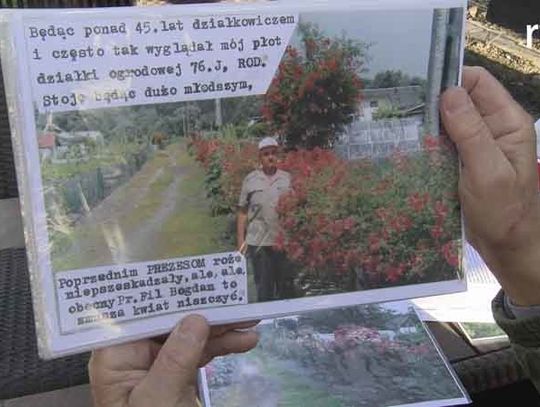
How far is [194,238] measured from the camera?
2.56 ft

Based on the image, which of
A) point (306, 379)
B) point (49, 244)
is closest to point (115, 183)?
point (49, 244)

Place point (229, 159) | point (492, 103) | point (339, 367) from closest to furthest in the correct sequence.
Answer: point (229, 159) → point (492, 103) → point (339, 367)

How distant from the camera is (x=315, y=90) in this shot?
788 millimetres

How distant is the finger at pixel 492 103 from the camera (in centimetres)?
87

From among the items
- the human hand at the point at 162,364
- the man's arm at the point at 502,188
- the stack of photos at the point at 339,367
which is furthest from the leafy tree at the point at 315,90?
the stack of photos at the point at 339,367

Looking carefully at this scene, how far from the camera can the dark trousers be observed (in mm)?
803

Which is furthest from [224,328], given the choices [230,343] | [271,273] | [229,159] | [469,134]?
[469,134]

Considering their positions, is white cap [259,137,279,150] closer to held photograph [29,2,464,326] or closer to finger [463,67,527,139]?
held photograph [29,2,464,326]

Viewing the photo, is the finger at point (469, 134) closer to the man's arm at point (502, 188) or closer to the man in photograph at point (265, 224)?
the man's arm at point (502, 188)

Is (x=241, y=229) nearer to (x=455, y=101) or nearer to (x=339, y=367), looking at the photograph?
(x=455, y=101)

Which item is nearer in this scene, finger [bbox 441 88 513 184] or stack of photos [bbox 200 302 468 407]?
finger [bbox 441 88 513 184]

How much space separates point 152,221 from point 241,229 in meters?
0.09

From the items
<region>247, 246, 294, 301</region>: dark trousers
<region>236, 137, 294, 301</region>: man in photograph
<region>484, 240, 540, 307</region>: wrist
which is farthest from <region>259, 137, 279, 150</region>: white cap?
<region>484, 240, 540, 307</region>: wrist

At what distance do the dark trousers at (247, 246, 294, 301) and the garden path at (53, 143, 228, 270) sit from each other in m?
0.05
